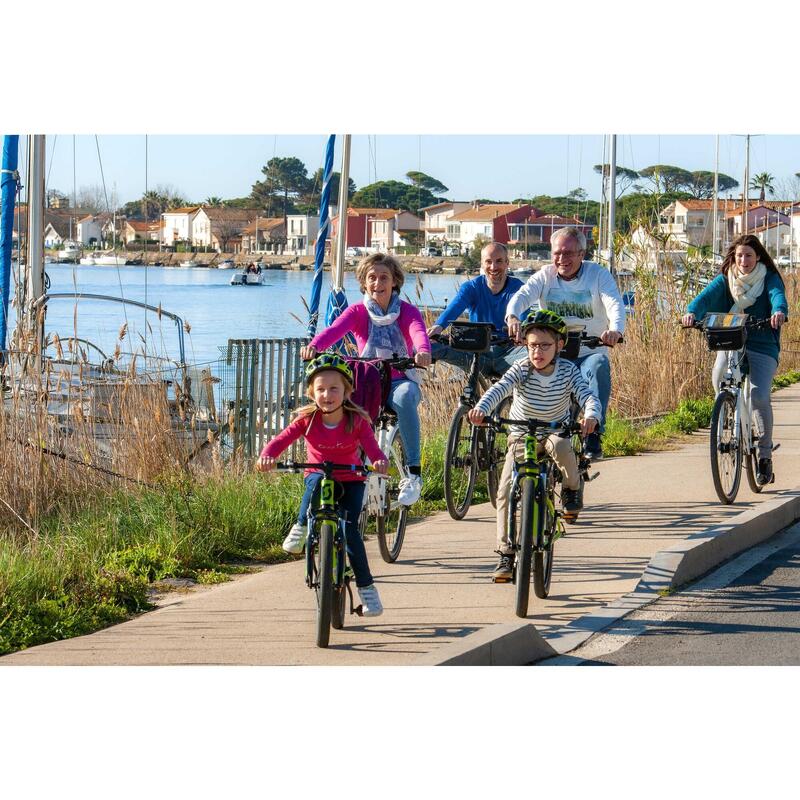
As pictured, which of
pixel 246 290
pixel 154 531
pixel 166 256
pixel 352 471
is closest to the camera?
pixel 352 471

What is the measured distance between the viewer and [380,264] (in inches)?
328

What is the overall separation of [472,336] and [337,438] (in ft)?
10.5

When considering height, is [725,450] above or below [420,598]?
above

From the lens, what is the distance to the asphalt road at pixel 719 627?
6.13m

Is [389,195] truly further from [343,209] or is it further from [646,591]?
[646,591]

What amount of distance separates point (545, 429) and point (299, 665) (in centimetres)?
215

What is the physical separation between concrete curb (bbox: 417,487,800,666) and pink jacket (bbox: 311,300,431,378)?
1925 mm

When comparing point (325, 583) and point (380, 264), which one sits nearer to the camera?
point (325, 583)

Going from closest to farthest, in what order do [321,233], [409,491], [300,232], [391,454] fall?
[409,491]
[391,454]
[321,233]
[300,232]

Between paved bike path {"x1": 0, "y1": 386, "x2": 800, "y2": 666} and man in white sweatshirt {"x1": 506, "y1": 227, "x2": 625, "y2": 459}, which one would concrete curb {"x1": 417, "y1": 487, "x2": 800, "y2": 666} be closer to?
paved bike path {"x1": 0, "y1": 386, "x2": 800, "y2": 666}

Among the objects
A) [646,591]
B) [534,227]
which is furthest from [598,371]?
[534,227]

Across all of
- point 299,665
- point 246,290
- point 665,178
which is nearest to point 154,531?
point 299,665

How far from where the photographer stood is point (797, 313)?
70.4ft

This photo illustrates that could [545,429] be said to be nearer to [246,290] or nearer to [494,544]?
[494,544]
